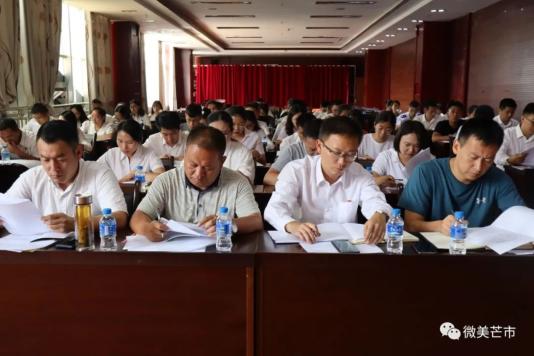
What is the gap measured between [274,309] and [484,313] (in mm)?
633

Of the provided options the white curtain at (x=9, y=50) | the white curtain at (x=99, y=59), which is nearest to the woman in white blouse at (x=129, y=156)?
the white curtain at (x=9, y=50)

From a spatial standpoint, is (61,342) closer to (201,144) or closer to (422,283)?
(201,144)

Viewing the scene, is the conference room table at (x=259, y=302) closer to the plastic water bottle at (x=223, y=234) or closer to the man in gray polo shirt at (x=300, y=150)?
the plastic water bottle at (x=223, y=234)

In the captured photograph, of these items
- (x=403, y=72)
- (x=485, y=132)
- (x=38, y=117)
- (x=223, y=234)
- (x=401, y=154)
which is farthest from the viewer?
(x=403, y=72)

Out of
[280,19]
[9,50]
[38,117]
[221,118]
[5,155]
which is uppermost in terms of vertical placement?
[280,19]

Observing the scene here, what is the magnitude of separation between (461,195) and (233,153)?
1915mm

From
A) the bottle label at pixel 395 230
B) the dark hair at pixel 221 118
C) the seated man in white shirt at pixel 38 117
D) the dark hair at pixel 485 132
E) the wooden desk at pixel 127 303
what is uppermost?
the dark hair at pixel 485 132

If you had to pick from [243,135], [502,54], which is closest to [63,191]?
[243,135]

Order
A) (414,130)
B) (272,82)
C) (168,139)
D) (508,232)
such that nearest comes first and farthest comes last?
(508,232) < (414,130) < (168,139) < (272,82)

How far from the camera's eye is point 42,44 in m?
6.99

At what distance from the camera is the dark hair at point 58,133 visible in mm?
2020

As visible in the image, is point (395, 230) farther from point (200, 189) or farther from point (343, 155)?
point (200, 189)

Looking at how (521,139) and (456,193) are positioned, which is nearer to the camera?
(456,193)

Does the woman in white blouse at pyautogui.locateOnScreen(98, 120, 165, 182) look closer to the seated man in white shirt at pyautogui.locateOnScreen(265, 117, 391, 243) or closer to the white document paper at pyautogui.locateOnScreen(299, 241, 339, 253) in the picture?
the seated man in white shirt at pyautogui.locateOnScreen(265, 117, 391, 243)
